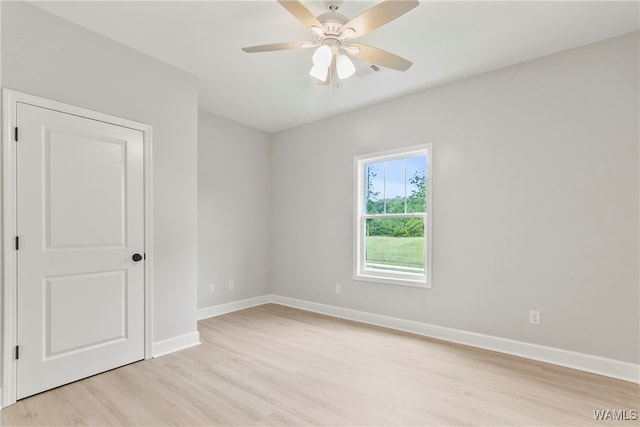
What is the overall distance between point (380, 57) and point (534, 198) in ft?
6.39

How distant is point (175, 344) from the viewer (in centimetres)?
318

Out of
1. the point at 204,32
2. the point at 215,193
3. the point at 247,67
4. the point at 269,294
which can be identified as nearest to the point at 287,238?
the point at 269,294

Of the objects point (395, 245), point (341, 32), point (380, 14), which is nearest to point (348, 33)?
point (341, 32)

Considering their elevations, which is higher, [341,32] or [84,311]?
[341,32]

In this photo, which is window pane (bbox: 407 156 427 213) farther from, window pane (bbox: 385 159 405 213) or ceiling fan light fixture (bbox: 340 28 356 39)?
ceiling fan light fixture (bbox: 340 28 356 39)

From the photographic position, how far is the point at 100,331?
2.68 meters

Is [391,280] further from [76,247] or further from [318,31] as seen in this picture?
[76,247]

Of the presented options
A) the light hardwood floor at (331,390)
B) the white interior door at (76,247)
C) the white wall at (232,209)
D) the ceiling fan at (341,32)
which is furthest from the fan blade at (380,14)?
the white wall at (232,209)

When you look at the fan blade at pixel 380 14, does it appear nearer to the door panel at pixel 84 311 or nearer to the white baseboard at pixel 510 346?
the door panel at pixel 84 311

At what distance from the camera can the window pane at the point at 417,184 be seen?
3803mm

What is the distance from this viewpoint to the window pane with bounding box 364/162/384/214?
4188 millimetres

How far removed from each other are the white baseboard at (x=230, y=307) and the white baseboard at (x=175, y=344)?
92 cm

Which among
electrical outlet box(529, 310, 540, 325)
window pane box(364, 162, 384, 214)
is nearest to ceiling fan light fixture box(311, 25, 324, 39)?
window pane box(364, 162, 384, 214)

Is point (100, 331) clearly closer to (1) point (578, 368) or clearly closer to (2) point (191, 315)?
(2) point (191, 315)
